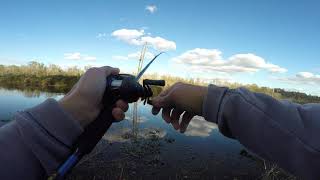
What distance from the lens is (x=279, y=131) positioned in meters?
1.37

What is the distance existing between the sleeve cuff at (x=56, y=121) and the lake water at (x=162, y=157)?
6.86 metres

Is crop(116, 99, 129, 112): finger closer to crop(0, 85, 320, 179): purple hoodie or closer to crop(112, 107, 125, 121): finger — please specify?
crop(112, 107, 125, 121): finger

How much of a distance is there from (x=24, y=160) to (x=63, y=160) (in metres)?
0.18

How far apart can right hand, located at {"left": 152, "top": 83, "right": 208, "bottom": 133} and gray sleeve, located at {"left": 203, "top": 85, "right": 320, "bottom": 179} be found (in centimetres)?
16

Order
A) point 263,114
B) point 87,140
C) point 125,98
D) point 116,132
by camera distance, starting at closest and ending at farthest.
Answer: point 263,114 < point 87,140 < point 125,98 < point 116,132

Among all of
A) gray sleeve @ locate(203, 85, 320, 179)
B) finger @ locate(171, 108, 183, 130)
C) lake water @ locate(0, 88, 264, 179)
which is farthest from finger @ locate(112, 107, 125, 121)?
lake water @ locate(0, 88, 264, 179)

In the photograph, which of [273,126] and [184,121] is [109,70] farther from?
[273,126]

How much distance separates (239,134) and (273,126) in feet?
0.55

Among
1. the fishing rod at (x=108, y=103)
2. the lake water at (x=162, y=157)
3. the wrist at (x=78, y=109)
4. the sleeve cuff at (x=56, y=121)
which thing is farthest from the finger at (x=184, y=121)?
the lake water at (x=162, y=157)

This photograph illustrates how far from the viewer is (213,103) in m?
1.60

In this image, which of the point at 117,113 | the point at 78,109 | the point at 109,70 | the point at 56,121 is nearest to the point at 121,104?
the point at 117,113

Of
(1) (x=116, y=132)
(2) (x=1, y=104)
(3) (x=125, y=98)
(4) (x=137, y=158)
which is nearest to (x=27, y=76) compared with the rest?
(2) (x=1, y=104)

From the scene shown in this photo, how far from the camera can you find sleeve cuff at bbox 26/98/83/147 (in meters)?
1.39

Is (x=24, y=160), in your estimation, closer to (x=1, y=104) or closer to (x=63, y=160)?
(x=63, y=160)
